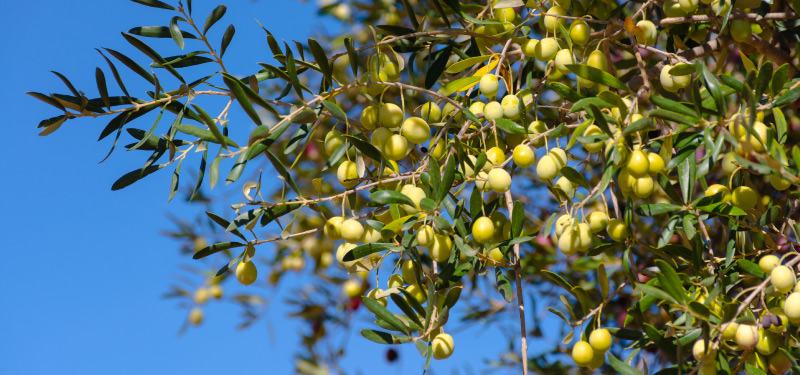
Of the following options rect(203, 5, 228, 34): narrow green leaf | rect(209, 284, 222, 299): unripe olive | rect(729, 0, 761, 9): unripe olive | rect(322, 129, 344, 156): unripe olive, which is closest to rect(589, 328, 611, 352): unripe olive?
rect(322, 129, 344, 156): unripe olive

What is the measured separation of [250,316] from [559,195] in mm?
1597

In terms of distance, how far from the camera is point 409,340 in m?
1.22

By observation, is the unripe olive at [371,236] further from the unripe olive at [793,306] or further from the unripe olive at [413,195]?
the unripe olive at [793,306]

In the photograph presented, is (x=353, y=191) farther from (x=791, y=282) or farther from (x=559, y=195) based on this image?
(x=791, y=282)

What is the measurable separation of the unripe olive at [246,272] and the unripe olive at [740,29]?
2.51ft

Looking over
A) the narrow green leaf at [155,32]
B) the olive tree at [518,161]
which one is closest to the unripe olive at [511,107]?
the olive tree at [518,161]

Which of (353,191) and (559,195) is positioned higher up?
(353,191)

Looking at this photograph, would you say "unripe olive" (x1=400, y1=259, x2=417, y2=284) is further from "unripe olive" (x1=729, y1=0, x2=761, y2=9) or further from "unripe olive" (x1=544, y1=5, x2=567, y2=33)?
"unripe olive" (x1=729, y1=0, x2=761, y2=9)

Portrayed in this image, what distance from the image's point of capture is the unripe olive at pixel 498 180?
1.17 meters

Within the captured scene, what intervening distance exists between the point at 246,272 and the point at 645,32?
63cm

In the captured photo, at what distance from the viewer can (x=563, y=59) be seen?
4.01ft

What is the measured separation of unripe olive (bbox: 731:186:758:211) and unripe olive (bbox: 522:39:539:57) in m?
0.32

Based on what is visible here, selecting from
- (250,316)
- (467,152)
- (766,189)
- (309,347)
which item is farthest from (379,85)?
(250,316)

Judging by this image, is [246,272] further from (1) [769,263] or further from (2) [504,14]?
(1) [769,263]
